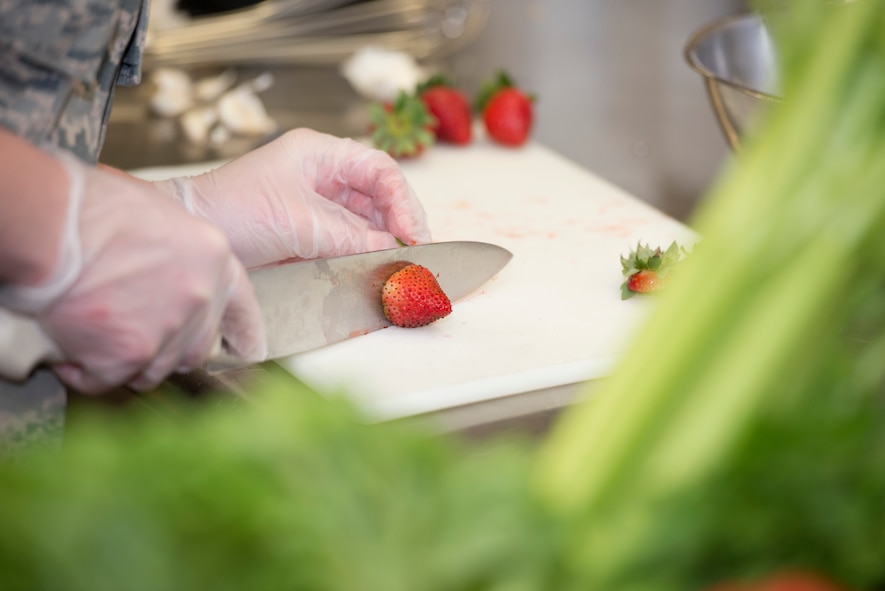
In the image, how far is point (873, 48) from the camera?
43cm

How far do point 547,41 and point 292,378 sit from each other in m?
1.56

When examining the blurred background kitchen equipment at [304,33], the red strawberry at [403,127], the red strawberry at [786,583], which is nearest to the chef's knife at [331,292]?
the red strawberry at [403,127]

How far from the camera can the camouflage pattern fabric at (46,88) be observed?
843 mm

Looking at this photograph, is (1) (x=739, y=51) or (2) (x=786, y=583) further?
(1) (x=739, y=51)

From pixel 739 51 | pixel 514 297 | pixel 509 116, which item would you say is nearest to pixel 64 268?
pixel 514 297

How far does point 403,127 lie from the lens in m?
1.56

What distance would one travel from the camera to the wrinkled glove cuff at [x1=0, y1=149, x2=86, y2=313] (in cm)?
76

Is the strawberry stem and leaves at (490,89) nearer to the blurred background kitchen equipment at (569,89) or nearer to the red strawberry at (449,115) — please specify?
the red strawberry at (449,115)

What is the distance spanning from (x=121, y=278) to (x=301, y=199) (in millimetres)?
390

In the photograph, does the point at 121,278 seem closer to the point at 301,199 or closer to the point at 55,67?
the point at 55,67

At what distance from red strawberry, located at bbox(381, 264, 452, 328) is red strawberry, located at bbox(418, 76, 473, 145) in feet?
2.03

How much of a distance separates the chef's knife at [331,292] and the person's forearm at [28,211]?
0.67 feet

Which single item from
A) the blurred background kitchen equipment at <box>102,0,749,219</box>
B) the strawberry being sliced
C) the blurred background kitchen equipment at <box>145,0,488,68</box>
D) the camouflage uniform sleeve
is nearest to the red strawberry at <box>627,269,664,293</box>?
the strawberry being sliced

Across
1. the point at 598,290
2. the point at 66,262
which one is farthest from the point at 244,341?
the point at 598,290
